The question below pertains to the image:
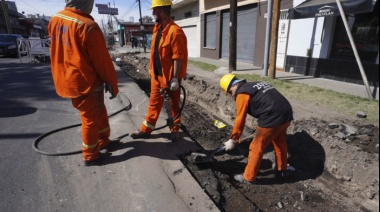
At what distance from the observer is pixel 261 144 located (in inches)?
118

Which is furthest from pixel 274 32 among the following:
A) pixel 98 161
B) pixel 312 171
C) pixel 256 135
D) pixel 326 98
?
pixel 98 161

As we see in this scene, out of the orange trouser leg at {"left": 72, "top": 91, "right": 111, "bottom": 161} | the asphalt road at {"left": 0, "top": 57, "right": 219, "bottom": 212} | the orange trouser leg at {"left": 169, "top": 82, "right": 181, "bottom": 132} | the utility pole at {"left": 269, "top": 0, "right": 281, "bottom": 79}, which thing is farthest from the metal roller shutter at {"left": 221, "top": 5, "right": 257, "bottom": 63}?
the orange trouser leg at {"left": 72, "top": 91, "right": 111, "bottom": 161}

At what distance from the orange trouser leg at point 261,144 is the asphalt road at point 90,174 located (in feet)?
2.83

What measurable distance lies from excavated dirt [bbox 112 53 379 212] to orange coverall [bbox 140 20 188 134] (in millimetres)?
791

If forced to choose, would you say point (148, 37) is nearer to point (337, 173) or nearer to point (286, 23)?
point (286, 23)

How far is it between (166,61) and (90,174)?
1745 millimetres

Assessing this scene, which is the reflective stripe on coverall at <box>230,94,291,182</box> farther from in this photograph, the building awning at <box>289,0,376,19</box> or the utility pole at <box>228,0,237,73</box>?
the utility pole at <box>228,0,237,73</box>

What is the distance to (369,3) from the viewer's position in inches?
213

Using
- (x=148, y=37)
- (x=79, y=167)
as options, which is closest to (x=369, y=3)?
A: (x=79, y=167)

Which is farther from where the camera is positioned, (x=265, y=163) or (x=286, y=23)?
(x=286, y=23)

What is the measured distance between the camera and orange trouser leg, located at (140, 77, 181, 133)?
11.5 ft

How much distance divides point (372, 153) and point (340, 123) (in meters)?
0.93

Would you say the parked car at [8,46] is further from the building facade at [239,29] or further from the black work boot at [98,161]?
the black work boot at [98,161]

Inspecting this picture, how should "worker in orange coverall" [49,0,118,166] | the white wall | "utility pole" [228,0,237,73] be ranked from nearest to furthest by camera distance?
"worker in orange coverall" [49,0,118,166], the white wall, "utility pole" [228,0,237,73]
